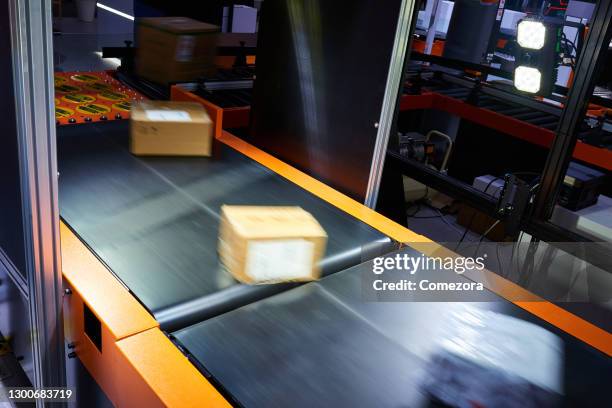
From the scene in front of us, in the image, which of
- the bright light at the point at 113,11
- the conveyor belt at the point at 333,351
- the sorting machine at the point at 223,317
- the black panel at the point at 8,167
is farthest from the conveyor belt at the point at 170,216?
the bright light at the point at 113,11

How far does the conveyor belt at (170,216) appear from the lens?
75.9 inches

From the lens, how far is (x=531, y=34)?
370cm

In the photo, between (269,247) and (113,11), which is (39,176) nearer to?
(269,247)

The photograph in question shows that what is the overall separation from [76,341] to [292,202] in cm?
116

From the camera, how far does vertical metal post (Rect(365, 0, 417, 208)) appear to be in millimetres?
2584

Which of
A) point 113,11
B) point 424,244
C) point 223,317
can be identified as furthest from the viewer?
point 113,11

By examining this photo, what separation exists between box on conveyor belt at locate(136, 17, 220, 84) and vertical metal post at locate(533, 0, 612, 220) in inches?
102

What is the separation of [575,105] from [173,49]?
2.75 meters

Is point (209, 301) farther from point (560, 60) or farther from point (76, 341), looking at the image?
point (560, 60)

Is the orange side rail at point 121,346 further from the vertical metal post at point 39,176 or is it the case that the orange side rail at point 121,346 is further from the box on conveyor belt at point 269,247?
the box on conveyor belt at point 269,247

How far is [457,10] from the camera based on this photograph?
26.8 ft

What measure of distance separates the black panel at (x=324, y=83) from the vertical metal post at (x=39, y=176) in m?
1.60

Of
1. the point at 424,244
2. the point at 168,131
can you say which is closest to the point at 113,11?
the point at 168,131

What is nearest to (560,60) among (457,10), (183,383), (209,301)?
(209,301)
